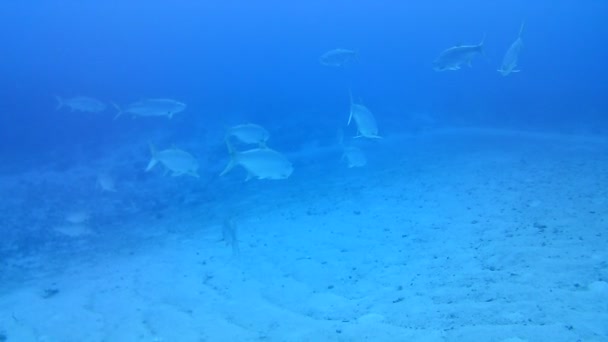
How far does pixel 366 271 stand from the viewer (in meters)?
5.32

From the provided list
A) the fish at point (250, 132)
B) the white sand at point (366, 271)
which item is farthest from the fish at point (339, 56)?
the white sand at point (366, 271)

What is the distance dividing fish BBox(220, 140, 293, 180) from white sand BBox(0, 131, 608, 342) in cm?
130

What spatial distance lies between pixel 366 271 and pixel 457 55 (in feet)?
15.6

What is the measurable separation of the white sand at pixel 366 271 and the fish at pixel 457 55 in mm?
2592

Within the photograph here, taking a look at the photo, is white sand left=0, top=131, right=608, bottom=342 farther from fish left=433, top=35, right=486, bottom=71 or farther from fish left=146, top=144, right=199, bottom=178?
fish left=433, top=35, right=486, bottom=71

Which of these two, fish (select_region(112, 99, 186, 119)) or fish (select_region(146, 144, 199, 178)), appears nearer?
fish (select_region(146, 144, 199, 178))

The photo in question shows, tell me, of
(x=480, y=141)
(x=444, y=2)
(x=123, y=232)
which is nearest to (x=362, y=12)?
(x=444, y=2)

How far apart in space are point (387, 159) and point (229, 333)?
9.09 m

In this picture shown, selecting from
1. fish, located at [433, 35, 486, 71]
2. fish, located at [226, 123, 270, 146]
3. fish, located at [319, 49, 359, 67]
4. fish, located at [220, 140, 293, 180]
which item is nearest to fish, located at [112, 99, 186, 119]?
fish, located at [226, 123, 270, 146]

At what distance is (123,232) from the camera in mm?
8430

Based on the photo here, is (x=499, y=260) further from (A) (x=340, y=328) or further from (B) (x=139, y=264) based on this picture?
(B) (x=139, y=264)

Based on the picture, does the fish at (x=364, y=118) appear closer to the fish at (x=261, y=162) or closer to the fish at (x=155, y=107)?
the fish at (x=261, y=162)

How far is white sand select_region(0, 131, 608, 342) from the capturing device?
3.89m

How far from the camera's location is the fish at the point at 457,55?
A: 24.5 feet
